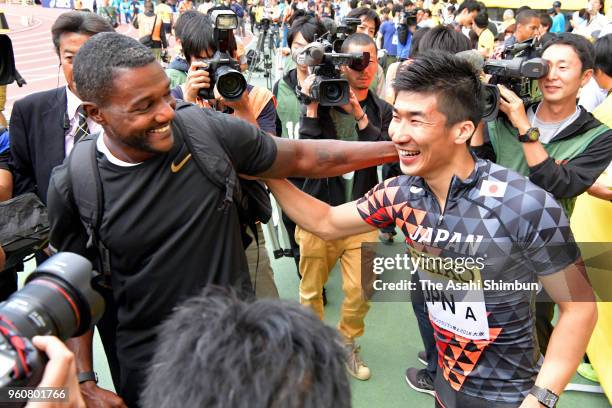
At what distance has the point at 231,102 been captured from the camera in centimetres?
249

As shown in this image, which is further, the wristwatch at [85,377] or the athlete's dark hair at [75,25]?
the athlete's dark hair at [75,25]

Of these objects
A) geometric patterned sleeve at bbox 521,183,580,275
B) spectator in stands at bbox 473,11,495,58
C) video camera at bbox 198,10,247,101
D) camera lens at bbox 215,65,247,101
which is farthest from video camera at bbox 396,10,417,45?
geometric patterned sleeve at bbox 521,183,580,275

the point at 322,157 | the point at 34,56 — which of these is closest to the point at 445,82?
the point at 322,157

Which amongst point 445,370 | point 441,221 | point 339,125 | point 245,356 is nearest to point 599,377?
point 445,370

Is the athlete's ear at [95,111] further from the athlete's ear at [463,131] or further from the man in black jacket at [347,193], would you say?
the man in black jacket at [347,193]

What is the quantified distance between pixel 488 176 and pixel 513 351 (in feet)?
1.95

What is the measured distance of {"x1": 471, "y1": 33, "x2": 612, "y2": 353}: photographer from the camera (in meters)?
2.48

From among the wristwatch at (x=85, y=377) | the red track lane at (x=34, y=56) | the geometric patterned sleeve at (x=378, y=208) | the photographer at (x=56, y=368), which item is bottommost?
the red track lane at (x=34, y=56)

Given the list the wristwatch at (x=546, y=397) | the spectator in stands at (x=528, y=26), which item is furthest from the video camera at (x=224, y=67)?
the spectator in stands at (x=528, y=26)

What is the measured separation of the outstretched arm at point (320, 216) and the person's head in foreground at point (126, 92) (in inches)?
27.9

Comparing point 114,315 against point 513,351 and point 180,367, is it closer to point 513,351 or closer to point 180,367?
point 180,367

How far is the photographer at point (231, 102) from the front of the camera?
2.59 meters

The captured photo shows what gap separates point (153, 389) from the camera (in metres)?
0.97

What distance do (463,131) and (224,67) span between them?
1204 mm
